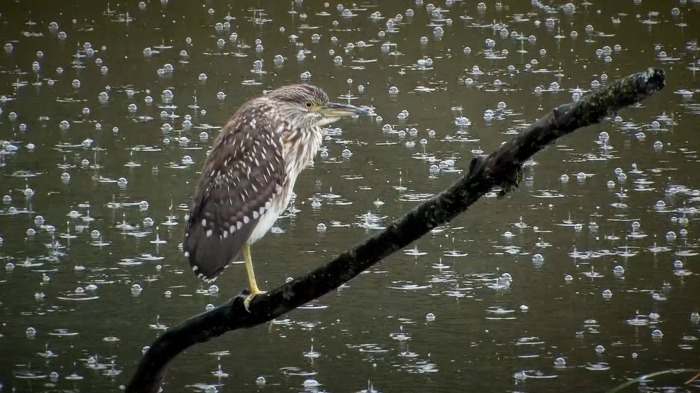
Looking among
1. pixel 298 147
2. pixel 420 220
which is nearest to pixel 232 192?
pixel 298 147

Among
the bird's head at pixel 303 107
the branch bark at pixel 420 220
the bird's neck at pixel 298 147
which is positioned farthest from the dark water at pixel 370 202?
the branch bark at pixel 420 220

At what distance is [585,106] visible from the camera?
2645mm

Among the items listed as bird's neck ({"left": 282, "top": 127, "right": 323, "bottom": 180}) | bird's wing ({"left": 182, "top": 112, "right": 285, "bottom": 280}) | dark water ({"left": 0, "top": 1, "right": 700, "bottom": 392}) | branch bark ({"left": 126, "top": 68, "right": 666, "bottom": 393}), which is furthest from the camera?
dark water ({"left": 0, "top": 1, "right": 700, "bottom": 392})

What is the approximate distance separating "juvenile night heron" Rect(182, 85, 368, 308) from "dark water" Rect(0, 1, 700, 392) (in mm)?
1348

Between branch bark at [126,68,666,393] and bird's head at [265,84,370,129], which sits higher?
bird's head at [265,84,370,129]

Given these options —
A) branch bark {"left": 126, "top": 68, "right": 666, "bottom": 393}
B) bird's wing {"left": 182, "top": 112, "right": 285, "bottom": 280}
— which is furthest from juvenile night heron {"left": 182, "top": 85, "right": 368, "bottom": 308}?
branch bark {"left": 126, "top": 68, "right": 666, "bottom": 393}

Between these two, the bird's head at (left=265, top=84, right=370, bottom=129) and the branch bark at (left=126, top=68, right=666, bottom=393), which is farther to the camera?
the bird's head at (left=265, top=84, right=370, bottom=129)

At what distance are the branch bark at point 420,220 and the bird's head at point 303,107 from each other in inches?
52.1

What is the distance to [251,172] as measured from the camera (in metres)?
4.52

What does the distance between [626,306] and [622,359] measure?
2.21ft

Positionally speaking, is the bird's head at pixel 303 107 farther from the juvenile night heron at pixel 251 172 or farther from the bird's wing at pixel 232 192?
the bird's wing at pixel 232 192

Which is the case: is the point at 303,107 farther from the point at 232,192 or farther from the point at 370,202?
the point at 370,202

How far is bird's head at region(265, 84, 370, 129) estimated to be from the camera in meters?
4.73

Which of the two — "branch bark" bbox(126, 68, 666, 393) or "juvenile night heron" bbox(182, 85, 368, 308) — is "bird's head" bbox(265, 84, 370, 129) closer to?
"juvenile night heron" bbox(182, 85, 368, 308)
